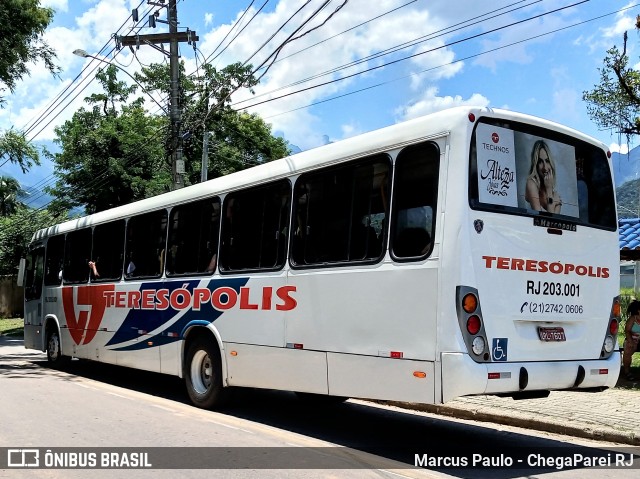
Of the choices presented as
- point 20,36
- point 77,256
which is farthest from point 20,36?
point 77,256

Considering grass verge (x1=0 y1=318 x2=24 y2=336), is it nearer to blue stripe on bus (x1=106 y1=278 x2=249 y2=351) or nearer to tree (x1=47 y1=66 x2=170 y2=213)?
tree (x1=47 y1=66 x2=170 y2=213)

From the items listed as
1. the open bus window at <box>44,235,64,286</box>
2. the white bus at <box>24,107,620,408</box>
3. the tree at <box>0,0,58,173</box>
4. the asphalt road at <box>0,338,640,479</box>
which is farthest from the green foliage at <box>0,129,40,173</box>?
the white bus at <box>24,107,620,408</box>

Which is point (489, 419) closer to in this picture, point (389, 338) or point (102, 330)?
point (389, 338)

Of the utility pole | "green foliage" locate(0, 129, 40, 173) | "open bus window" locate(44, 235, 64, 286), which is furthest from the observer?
"green foliage" locate(0, 129, 40, 173)

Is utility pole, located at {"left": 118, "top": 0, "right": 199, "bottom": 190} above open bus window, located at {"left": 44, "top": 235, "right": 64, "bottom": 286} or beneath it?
above

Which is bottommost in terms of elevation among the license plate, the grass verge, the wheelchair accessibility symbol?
the grass verge

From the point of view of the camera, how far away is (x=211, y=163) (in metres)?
35.1

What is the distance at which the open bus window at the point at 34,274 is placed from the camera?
48.5 feet

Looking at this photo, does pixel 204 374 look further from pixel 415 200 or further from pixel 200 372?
pixel 415 200

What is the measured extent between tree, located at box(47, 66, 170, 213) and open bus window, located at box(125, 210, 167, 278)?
18.0m

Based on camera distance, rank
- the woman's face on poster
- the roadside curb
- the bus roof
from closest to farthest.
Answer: the bus roof, the woman's face on poster, the roadside curb

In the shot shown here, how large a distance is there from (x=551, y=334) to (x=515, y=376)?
2.27 feet

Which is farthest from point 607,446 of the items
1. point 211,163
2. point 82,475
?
point 211,163

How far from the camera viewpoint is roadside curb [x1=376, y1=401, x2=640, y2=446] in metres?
7.00
